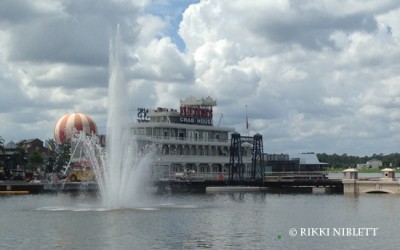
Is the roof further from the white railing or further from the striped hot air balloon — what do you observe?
the striped hot air balloon

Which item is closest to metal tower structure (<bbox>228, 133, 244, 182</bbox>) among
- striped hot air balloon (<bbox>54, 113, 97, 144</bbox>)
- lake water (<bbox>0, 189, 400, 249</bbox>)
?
striped hot air balloon (<bbox>54, 113, 97, 144</bbox>)

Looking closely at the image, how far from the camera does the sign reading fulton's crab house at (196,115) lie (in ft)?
504

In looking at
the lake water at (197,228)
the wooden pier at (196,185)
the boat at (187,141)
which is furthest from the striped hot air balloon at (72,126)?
the lake water at (197,228)

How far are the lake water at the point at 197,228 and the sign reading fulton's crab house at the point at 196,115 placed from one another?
7912cm

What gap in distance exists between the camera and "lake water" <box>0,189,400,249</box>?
4503 centimetres

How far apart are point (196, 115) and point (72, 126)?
3285 cm

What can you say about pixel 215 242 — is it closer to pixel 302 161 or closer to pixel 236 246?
pixel 236 246

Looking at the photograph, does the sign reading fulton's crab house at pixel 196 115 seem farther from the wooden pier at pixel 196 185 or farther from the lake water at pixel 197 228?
the lake water at pixel 197 228

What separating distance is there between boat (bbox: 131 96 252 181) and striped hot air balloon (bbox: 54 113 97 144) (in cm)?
2140

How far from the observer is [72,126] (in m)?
166

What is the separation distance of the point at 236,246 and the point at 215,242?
2.37 m

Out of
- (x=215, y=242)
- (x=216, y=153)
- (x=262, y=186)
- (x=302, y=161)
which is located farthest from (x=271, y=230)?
(x=302, y=161)

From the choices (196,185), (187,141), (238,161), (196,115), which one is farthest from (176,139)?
(196,185)

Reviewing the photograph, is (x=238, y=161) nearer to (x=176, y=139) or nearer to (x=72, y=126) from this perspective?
(x=176, y=139)
